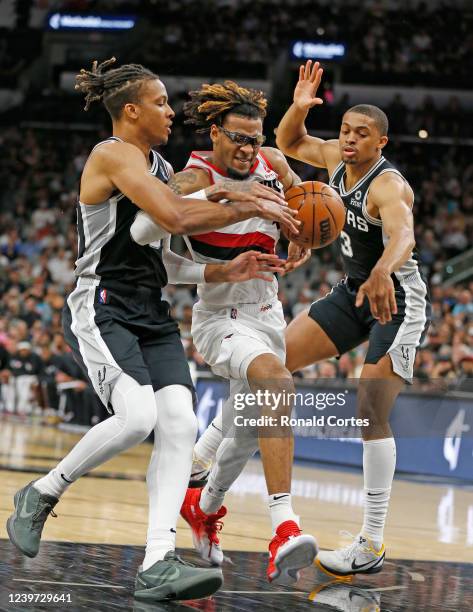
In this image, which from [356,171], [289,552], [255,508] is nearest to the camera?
[289,552]

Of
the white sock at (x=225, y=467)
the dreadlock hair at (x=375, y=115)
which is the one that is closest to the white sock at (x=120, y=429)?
the white sock at (x=225, y=467)

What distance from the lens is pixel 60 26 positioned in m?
26.1

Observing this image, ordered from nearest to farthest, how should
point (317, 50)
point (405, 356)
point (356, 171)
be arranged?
point (405, 356) → point (356, 171) → point (317, 50)

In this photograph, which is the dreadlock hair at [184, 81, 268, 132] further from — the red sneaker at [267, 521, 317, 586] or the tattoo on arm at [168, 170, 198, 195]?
the red sneaker at [267, 521, 317, 586]

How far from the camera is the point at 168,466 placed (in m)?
4.84

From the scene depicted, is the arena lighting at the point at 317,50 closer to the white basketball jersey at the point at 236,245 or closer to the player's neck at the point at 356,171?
the player's neck at the point at 356,171

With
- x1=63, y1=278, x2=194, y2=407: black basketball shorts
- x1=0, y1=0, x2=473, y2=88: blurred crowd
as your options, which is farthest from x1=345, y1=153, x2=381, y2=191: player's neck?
x1=0, y1=0, x2=473, y2=88: blurred crowd

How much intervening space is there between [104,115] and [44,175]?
2135mm

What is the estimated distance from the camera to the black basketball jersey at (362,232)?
6164 millimetres

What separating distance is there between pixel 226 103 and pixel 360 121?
99cm

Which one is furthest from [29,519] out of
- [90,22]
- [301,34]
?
[90,22]

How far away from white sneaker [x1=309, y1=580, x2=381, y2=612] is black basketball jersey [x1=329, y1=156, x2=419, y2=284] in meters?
1.79

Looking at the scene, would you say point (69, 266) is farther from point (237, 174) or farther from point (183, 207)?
point (183, 207)

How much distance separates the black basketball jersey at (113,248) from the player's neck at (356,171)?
5.27 ft
